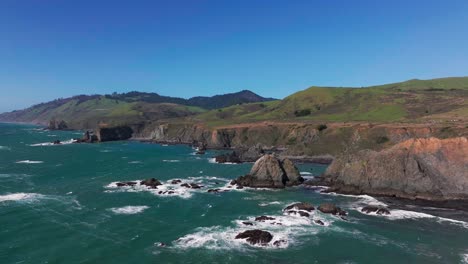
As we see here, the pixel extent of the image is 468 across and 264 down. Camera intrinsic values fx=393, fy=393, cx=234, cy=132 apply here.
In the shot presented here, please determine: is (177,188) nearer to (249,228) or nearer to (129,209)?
(129,209)

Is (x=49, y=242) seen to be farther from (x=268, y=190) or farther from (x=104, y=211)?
(x=268, y=190)

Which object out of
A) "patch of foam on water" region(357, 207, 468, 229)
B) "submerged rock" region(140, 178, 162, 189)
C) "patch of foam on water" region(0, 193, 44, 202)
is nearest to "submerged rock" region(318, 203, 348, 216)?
"patch of foam on water" region(357, 207, 468, 229)

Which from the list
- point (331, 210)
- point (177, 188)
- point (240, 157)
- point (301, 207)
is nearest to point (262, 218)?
point (301, 207)

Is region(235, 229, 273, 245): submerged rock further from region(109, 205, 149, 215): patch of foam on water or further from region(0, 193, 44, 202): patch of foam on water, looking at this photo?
region(0, 193, 44, 202): patch of foam on water

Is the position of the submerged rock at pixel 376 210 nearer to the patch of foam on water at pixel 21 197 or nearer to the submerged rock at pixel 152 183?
the submerged rock at pixel 152 183

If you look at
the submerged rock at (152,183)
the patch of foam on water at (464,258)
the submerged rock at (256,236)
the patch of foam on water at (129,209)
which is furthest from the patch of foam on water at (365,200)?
the patch of foam on water at (129,209)

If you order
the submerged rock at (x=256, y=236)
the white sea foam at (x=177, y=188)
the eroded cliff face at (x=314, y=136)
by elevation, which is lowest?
the submerged rock at (x=256, y=236)
